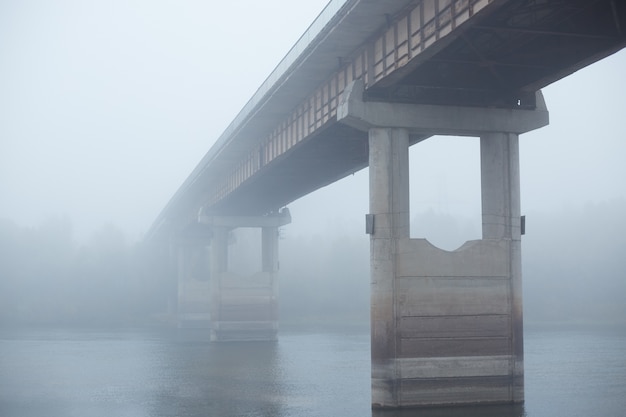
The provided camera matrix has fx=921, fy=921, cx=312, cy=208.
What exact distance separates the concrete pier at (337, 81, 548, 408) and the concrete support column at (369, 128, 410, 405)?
39mm

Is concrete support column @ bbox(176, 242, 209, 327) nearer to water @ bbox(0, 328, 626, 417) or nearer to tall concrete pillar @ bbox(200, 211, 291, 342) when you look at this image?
water @ bbox(0, 328, 626, 417)

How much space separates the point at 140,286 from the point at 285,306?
27.1m

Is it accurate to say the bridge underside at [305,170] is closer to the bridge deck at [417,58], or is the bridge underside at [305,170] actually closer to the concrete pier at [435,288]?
the bridge deck at [417,58]

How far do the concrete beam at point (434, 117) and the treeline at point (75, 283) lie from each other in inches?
4135

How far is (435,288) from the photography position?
35.8 meters

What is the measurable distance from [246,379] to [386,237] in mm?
18475

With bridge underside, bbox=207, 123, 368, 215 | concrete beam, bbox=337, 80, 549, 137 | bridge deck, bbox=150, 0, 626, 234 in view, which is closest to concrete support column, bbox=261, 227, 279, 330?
bridge underside, bbox=207, 123, 368, 215

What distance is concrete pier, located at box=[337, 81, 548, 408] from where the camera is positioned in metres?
35.2

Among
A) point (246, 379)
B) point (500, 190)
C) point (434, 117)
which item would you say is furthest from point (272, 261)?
point (500, 190)

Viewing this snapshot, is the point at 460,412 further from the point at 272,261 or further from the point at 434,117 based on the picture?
the point at 272,261

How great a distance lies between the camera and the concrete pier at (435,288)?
115ft

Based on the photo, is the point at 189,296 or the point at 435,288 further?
the point at 189,296

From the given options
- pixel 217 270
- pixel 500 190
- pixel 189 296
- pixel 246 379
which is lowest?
pixel 246 379

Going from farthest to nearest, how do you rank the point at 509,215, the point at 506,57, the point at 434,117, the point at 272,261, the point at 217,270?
Result: 1. the point at 272,261
2. the point at 217,270
3. the point at 434,117
4. the point at 509,215
5. the point at 506,57
